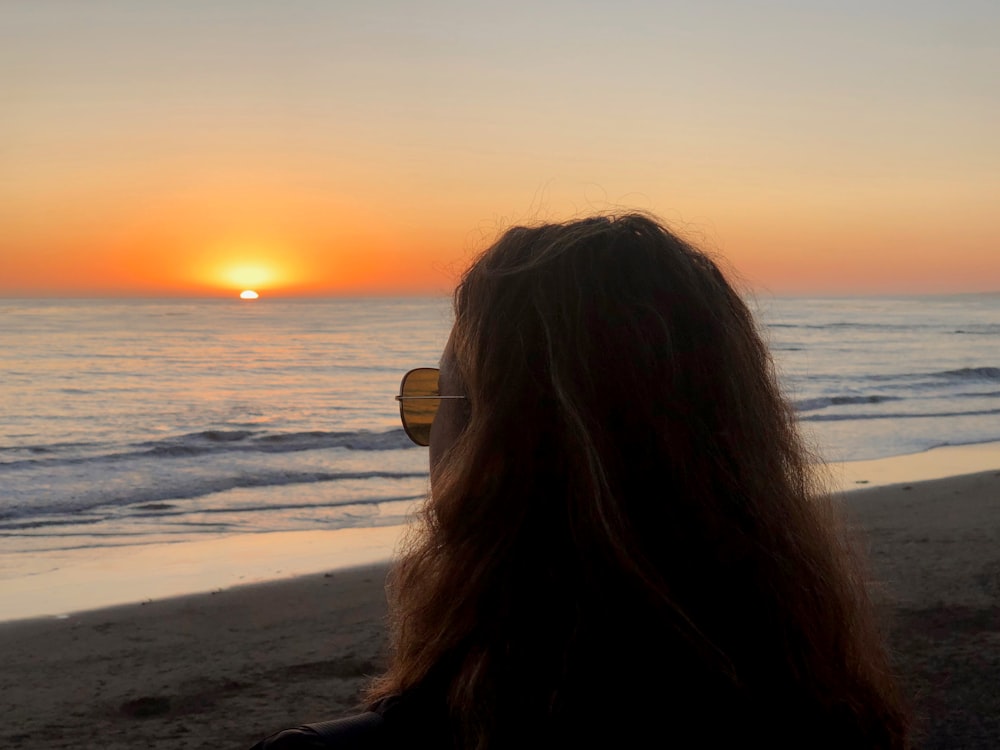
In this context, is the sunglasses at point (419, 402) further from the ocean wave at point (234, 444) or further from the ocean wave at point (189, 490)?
the ocean wave at point (234, 444)

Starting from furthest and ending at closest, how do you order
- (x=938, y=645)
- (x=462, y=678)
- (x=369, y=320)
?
(x=369, y=320), (x=938, y=645), (x=462, y=678)

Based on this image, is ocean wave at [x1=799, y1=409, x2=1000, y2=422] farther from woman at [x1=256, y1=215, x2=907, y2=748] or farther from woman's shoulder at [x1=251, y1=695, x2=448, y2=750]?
woman's shoulder at [x1=251, y1=695, x2=448, y2=750]

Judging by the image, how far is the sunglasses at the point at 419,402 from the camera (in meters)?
1.65

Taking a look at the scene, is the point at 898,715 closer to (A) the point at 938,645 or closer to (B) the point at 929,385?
(A) the point at 938,645

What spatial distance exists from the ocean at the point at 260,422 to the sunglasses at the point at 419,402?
0.37 feet

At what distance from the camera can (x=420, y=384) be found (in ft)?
5.54

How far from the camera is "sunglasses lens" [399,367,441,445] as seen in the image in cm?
165

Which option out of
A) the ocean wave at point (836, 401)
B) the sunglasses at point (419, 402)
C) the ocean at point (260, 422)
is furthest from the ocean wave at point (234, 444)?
the sunglasses at point (419, 402)

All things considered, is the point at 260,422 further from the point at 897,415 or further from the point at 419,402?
the point at 419,402

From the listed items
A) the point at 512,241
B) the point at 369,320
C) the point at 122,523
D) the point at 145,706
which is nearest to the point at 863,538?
the point at 145,706

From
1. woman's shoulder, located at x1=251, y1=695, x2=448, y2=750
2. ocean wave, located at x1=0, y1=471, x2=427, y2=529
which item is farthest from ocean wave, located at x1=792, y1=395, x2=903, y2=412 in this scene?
woman's shoulder, located at x1=251, y1=695, x2=448, y2=750

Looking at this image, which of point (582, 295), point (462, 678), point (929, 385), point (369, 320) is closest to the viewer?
point (462, 678)

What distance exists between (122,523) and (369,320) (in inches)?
2366

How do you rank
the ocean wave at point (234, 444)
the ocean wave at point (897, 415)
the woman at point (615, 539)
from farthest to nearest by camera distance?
the ocean wave at point (897, 415) → the ocean wave at point (234, 444) → the woman at point (615, 539)
